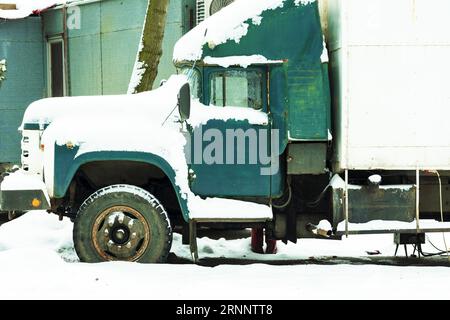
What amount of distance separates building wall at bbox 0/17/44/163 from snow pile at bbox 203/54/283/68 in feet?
32.4

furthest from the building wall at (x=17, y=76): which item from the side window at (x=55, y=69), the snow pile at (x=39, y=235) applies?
the snow pile at (x=39, y=235)

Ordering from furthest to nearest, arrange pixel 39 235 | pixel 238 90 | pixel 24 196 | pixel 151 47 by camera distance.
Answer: pixel 151 47 → pixel 39 235 → pixel 238 90 → pixel 24 196

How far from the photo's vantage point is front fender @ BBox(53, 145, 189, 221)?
714cm

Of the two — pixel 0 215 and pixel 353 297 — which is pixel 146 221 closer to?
pixel 353 297

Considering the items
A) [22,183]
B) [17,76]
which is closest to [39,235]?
[22,183]

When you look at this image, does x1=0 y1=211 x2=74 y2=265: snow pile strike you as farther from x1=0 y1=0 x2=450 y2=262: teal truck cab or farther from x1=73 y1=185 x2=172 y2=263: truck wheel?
x1=0 y1=0 x2=450 y2=262: teal truck cab

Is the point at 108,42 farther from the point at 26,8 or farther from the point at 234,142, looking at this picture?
the point at 234,142

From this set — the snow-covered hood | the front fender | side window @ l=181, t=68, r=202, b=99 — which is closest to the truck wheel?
the front fender

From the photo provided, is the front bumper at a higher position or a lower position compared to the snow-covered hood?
lower

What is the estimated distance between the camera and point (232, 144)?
7422 mm

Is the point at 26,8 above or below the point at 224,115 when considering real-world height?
above

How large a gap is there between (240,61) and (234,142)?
86cm

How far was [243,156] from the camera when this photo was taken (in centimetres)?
746

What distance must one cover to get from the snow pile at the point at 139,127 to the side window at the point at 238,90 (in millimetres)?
92
